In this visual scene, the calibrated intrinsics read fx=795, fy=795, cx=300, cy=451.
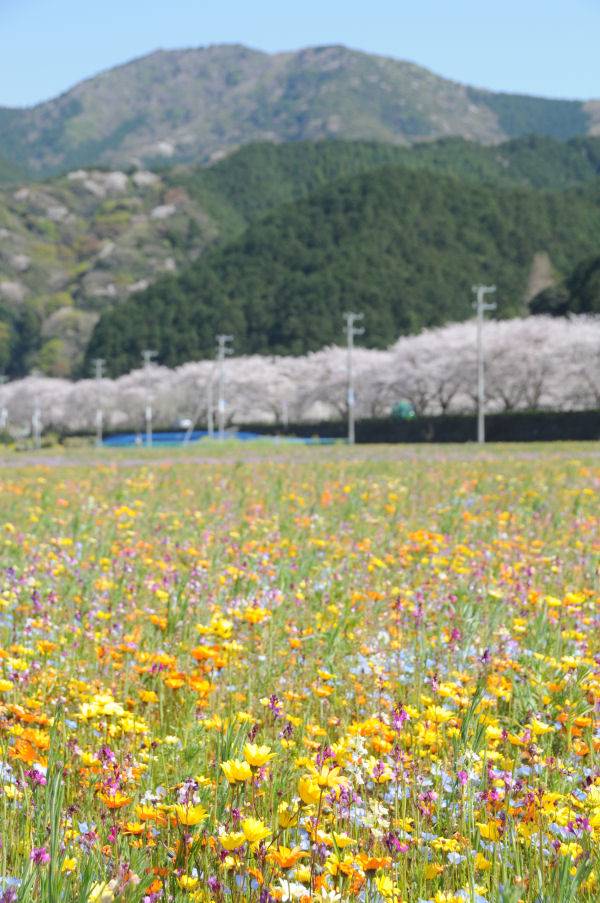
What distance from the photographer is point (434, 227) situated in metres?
101

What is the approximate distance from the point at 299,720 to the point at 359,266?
321ft

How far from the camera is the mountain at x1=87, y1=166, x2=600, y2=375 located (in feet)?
301

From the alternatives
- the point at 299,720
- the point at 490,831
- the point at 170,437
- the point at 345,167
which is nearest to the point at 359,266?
the point at 170,437

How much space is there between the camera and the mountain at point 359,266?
91.7 m

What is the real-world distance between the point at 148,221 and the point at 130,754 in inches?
5543

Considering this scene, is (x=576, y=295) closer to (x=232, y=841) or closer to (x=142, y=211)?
(x=232, y=841)

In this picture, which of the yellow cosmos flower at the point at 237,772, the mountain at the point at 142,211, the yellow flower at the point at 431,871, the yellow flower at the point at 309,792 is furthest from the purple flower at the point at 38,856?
the mountain at the point at 142,211

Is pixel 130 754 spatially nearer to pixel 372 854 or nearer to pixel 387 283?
pixel 372 854

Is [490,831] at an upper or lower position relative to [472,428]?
lower

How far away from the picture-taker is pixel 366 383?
7162 cm

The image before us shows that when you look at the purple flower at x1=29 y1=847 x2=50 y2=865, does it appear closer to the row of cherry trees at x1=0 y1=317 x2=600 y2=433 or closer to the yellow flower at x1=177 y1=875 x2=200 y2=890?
the yellow flower at x1=177 y1=875 x2=200 y2=890

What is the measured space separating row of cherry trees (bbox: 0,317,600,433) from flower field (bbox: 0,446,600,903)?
5143 centimetres

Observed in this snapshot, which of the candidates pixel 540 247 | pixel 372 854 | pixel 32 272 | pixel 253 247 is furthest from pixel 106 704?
pixel 32 272

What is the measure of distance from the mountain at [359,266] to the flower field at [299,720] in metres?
81.5
